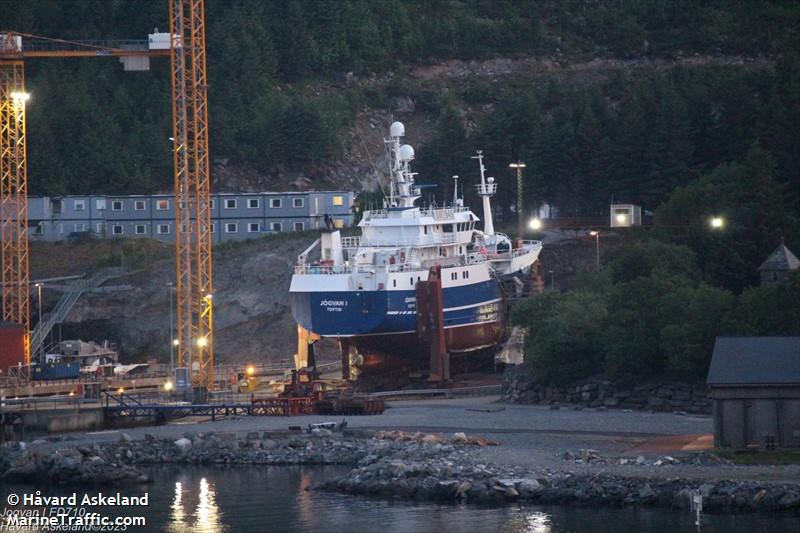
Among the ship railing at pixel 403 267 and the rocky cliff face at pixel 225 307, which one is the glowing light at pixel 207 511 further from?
the rocky cliff face at pixel 225 307

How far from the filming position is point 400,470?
42156 mm

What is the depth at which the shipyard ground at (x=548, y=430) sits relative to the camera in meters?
40.7

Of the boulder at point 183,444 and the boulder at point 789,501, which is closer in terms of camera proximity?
the boulder at point 789,501

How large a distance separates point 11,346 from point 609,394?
26416 mm

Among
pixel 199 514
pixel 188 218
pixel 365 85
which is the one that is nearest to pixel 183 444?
pixel 199 514

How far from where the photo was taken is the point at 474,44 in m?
118

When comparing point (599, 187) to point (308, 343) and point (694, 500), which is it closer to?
point (308, 343)

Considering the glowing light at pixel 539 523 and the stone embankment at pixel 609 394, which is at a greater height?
the stone embankment at pixel 609 394

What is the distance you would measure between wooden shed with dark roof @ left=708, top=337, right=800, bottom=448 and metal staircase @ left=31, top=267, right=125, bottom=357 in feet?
137

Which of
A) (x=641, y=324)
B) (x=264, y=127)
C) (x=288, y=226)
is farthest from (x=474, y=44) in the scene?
(x=641, y=324)

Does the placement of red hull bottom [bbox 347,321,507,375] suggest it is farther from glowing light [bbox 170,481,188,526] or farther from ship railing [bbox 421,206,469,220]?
glowing light [bbox 170,481,188,526]

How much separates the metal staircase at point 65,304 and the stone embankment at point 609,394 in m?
26.7

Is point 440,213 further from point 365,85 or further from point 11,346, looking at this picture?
point 365,85

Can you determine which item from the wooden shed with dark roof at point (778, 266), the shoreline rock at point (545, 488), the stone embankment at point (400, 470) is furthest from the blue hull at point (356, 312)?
the shoreline rock at point (545, 488)
